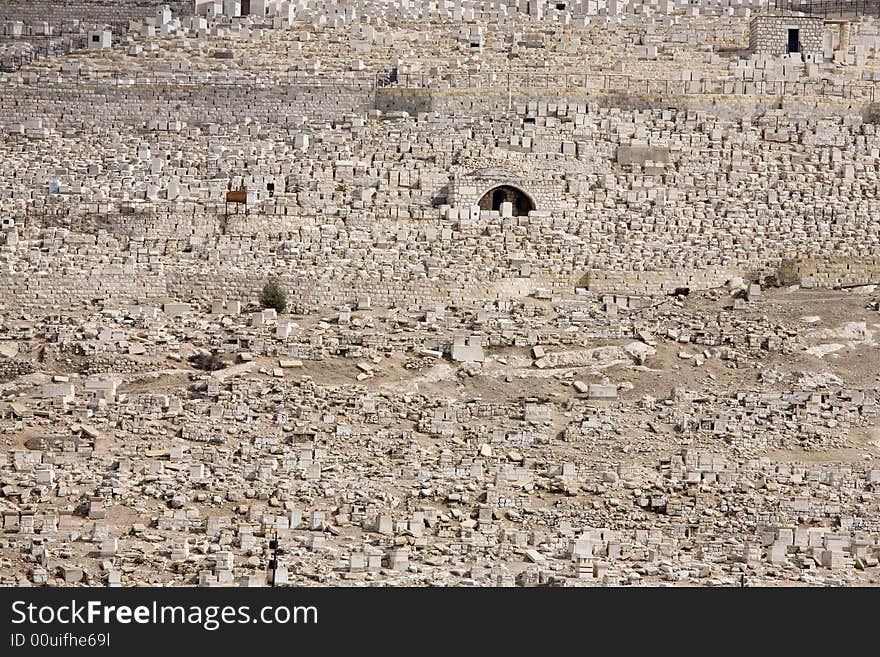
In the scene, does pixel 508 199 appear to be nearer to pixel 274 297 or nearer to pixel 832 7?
pixel 274 297

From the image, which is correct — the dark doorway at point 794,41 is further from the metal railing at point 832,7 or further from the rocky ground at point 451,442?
the rocky ground at point 451,442

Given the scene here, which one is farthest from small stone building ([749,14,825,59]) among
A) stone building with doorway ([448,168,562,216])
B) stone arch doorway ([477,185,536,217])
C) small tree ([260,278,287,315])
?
small tree ([260,278,287,315])

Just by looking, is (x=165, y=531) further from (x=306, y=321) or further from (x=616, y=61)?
(x=616, y=61)

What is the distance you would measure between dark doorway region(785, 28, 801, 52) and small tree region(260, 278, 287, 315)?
1035 cm

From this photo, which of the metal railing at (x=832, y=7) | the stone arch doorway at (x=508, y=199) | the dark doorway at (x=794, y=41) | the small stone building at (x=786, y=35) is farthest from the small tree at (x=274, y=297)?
the metal railing at (x=832, y=7)

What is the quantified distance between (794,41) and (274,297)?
10754 millimetres

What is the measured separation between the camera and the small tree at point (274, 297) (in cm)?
3859

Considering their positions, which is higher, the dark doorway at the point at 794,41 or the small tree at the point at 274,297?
the dark doorway at the point at 794,41

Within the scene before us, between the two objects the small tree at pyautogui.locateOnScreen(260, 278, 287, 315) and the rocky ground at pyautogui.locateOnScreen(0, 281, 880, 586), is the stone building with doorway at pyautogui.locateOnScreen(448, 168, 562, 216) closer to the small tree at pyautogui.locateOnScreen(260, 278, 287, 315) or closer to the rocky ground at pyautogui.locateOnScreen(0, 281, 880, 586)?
the rocky ground at pyautogui.locateOnScreen(0, 281, 880, 586)

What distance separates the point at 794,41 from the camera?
1802 inches

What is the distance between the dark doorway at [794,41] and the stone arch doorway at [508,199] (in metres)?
6.51

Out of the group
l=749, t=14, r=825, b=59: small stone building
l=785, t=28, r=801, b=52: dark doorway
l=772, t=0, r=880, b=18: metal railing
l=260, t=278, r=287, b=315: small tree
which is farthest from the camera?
l=772, t=0, r=880, b=18: metal railing

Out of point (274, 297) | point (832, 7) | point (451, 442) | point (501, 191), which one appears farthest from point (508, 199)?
point (832, 7)

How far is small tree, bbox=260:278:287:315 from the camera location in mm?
38594
